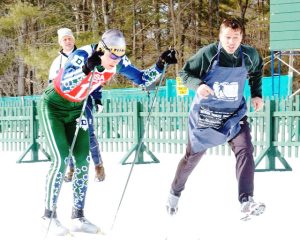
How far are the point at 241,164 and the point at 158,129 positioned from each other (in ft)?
22.5

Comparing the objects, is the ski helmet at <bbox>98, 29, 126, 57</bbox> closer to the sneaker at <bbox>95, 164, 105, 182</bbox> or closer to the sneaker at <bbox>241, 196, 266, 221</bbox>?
the sneaker at <bbox>241, 196, 266, 221</bbox>

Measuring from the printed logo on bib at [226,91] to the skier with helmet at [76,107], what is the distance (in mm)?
436

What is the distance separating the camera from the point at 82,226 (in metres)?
4.64

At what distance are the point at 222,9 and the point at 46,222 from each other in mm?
32704

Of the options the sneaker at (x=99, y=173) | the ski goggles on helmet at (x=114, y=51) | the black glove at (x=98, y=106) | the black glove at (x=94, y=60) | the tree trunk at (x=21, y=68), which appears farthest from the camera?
the tree trunk at (x=21, y=68)

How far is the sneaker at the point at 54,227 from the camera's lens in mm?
4484

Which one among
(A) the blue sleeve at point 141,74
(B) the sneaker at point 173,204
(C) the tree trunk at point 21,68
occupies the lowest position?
(B) the sneaker at point 173,204

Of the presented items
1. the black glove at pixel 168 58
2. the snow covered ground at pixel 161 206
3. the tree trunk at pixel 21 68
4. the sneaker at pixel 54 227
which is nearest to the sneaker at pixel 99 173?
the snow covered ground at pixel 161 206

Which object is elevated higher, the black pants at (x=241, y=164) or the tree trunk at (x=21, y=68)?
the tree trunk at (x=21, y=68)

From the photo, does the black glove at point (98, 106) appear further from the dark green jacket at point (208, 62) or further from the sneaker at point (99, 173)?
the dark green jacket at point (208, 62)

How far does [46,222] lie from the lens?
4570 millimetres

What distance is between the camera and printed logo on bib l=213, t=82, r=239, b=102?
15.1ft

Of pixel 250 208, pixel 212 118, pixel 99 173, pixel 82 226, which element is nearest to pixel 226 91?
pixel 212 118

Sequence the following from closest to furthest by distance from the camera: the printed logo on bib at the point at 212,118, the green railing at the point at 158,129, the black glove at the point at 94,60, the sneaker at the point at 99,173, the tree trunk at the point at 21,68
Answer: the black glove at the point at 94,60, the printed logo on bib at the point at 212,118, the sneaker at the point at 99,173, the green railing at the point at 158,129, the tree trunk at the point at 21,68
